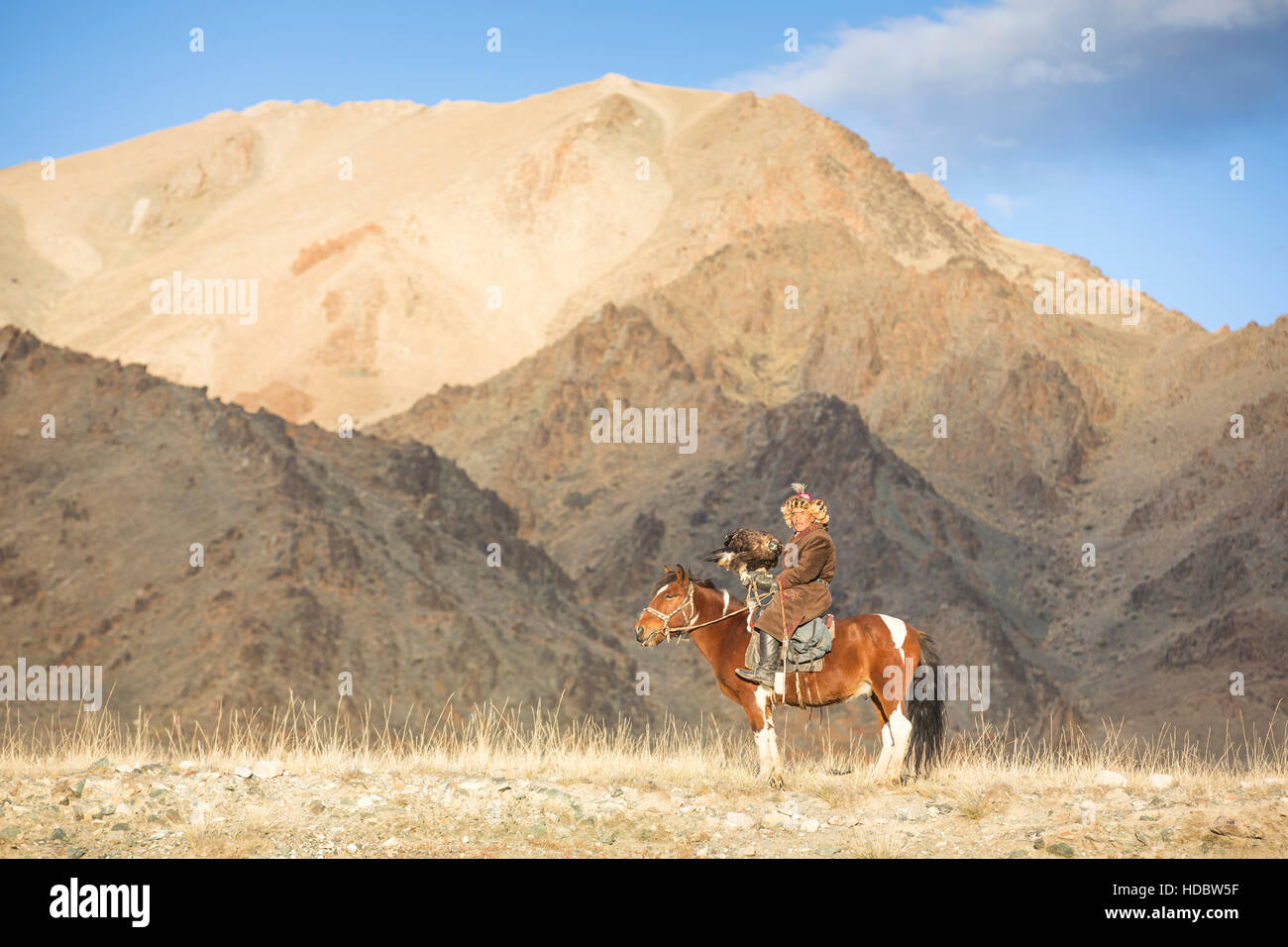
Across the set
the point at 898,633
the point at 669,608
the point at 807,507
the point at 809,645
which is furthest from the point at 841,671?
the point at 669,608

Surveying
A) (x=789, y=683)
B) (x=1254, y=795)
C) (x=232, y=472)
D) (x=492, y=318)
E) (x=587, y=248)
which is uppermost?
(x=587, y=248)

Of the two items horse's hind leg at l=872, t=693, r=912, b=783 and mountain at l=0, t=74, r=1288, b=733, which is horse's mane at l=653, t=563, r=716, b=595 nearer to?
horse's hind leg at l=872, t=693, r=912, b=783

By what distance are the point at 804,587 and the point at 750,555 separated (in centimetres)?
51

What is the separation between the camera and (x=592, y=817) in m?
9.22

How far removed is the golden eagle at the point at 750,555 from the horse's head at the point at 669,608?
39 centimetres

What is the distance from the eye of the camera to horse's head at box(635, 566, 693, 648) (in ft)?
34.3

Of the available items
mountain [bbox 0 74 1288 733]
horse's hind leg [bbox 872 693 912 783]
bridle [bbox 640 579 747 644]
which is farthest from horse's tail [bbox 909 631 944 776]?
mountain [bbox 0 74 1288 733]

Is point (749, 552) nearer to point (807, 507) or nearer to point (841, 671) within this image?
point (807, 507)

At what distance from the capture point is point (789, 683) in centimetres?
1027

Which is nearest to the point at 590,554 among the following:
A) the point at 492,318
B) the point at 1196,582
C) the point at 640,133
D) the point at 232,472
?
the point at 232,472

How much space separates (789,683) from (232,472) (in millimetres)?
29672

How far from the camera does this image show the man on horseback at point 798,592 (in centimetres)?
1012

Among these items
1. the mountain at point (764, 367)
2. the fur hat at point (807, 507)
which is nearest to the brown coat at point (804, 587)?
the fur hat at point (807, 507)
